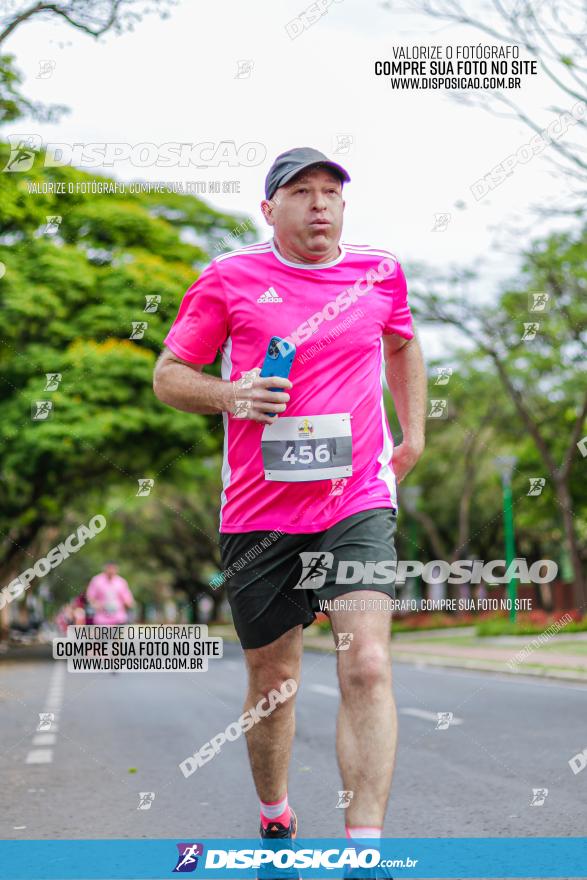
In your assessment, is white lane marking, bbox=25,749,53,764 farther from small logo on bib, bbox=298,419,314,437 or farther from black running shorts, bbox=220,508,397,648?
small logo on bib, bbox=298,419,314,437

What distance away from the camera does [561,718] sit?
9.66m

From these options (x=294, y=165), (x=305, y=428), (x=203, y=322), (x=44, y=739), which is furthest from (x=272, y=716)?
(x=44, y=739)

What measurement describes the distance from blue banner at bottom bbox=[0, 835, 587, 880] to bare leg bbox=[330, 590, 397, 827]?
48 cm

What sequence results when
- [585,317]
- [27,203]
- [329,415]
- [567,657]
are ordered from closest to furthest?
[329,415], [27,203], [567,657], [585,317]

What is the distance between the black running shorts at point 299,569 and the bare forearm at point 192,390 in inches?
15.0

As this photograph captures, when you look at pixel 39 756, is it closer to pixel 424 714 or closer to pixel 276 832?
pixel 424 714

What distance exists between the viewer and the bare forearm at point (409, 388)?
403 centimetres

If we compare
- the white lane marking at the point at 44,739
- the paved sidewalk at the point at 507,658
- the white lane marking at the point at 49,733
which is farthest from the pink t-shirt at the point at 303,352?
the paved sidewalk at the point at 507,658

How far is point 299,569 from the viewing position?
3.68m

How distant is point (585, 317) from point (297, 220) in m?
24.6

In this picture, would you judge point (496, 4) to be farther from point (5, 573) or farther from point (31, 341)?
point (5, 573)

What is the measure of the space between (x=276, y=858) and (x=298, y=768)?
11.4ft

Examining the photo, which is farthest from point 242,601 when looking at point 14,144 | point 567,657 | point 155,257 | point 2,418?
point 155,257

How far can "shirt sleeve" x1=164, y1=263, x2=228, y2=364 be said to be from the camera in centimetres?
379
